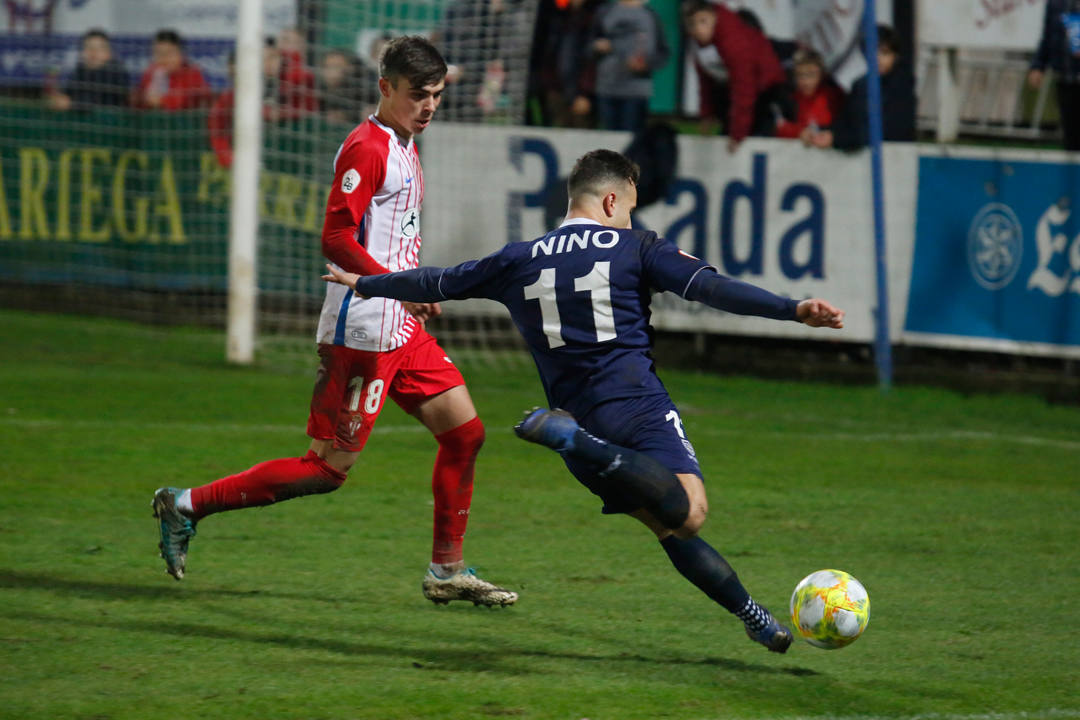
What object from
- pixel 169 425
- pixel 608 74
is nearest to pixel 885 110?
pixel 608 74

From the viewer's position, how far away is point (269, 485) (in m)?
5.57

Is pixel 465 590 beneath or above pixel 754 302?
beneath

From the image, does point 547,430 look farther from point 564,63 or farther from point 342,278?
point 564,63

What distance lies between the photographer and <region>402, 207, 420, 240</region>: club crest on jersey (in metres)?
5.64

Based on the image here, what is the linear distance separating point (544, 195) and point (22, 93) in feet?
24.6

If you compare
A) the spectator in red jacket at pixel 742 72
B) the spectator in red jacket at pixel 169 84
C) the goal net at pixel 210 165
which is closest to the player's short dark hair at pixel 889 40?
the spectator in red jacket at pixel 742 72

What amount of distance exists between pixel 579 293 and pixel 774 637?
1.23m

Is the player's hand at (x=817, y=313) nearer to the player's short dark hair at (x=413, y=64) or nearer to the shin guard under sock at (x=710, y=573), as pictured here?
the shin guard under sock at (x=710, y=573)

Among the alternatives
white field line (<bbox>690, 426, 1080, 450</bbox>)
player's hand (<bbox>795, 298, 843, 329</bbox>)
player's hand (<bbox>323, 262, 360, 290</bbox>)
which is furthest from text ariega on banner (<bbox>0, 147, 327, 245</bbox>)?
player's hand (<bbox>795, 298, 843, 329</bbox>)

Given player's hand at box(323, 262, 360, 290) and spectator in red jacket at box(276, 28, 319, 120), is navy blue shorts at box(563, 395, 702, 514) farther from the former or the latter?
spectator in red jacket at box(276, 28, 319, 120)

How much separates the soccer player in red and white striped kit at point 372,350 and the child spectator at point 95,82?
969 centimetres

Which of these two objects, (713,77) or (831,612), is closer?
(831,612)

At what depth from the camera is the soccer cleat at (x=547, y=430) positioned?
4574 millimetres

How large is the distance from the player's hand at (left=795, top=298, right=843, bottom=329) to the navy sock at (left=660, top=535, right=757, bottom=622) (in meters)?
0.81
